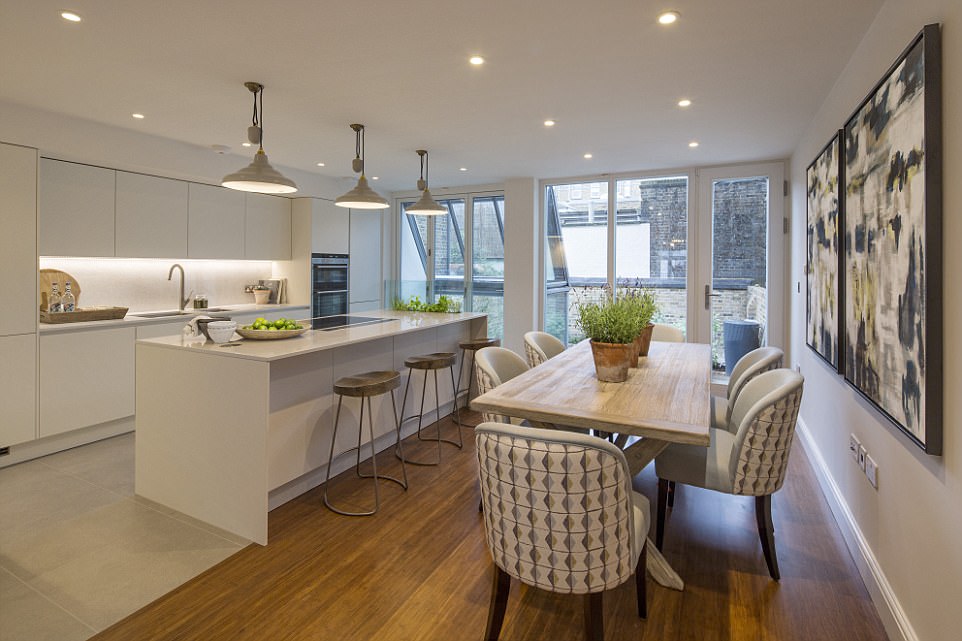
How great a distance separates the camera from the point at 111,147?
13.7 feet

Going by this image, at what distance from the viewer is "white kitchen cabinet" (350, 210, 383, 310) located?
675cm

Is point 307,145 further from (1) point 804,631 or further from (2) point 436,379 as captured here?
(1) point 804,631

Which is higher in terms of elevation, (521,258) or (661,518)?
(521,258)

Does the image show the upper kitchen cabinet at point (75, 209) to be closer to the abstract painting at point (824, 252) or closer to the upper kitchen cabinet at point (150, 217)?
the upper kitchen cabinet at point (150, 217)

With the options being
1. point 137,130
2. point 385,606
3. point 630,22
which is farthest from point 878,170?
point 137,130

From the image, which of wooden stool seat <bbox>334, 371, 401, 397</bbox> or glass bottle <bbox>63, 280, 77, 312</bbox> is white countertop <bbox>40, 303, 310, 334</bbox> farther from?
wooden stool seat <bbox>334, 371, 401, 397</bbox>

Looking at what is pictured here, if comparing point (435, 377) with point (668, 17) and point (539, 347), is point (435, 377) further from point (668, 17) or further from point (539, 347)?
point (668, 17)

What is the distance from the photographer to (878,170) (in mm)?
2160

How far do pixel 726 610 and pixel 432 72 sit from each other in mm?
3036

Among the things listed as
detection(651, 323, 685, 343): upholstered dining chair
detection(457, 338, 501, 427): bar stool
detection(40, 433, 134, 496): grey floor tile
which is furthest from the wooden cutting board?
detection(651, 323, 685, 343): upholstered dining chair

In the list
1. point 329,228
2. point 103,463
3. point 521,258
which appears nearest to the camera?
point 103,463

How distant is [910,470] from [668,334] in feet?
8.66

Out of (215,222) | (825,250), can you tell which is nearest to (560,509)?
(825,250)

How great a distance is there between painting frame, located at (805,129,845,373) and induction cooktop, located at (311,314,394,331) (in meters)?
2.96
